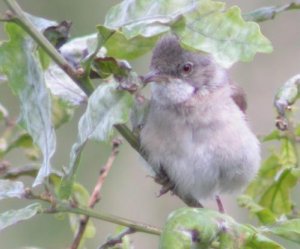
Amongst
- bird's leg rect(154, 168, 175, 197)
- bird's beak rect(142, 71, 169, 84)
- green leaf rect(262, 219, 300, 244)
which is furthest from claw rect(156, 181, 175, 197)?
green leaf rect(262, 219, 300, 244)

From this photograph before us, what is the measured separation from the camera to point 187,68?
12.7 ft

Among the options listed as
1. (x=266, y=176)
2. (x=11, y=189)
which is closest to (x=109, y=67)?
(x=11, y=189)

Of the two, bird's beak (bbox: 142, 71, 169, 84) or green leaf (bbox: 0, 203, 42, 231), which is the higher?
green leaf (bbox: 0, 203, 42, 231)

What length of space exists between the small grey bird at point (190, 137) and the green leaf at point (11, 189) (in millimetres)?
1133

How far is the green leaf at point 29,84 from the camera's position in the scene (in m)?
2.35

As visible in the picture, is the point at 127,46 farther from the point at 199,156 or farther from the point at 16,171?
the point at 199,156

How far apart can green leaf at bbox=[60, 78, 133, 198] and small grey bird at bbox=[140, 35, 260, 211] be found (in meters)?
1.26

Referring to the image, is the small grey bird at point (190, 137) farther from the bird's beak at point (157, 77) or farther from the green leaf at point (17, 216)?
the green leaf at point (17, 216)

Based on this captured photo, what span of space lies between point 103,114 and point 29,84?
0.30m

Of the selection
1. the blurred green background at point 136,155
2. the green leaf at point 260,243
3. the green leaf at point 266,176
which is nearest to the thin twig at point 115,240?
the green leaf at point 260,243

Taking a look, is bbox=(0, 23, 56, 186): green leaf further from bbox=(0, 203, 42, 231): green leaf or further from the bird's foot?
the bird's foot

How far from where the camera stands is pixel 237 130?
372cm

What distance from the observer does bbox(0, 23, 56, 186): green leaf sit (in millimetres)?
2354

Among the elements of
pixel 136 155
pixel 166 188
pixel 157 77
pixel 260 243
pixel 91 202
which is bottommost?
pixel 136 155
